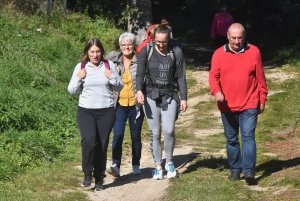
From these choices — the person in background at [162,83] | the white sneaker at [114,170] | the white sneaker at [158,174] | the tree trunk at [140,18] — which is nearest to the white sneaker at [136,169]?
the white sneaker at [114,170]

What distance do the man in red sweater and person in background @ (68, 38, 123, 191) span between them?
113 cm

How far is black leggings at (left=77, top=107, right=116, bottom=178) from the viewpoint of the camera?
7.12 metres

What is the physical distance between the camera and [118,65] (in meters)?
7.80

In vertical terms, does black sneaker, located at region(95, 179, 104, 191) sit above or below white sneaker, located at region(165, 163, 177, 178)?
below

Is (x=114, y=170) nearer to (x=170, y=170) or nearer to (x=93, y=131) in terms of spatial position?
(x=170, y=170)

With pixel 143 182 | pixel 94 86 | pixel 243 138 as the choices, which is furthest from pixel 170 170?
pixel 94 86

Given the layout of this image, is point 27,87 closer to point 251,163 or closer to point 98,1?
point 251,163

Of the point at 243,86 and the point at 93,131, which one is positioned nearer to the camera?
the point at 93,131

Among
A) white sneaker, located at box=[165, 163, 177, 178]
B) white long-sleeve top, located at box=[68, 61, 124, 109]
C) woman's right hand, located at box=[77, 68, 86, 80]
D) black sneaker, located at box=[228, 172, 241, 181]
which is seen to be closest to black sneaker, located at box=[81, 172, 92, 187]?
white long-sleeve top, located at box=[68, 61, 124, 109]

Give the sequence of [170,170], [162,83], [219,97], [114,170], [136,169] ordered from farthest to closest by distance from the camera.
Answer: [136,169]
[114,170]
[170,170]
[162,83]
[219,97]

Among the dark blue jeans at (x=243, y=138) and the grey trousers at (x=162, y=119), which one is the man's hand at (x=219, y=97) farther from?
the grey trousers at (x=162, y=119)

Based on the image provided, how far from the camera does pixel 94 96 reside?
23.4 ft

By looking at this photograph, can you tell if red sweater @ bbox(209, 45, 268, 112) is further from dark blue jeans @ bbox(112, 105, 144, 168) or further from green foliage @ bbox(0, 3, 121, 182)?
green foliage @ bbox(0, 3, 121, 182)

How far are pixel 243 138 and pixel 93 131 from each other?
5.51 feet
